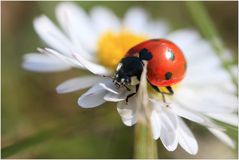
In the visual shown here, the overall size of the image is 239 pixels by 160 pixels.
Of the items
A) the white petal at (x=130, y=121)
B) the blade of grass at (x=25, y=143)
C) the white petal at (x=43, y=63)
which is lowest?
the blade of grass at (x=25, y=143)

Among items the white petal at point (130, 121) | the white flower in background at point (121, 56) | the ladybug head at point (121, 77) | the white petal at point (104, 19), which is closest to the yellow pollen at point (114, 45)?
the white flower in background at point (121, 56)

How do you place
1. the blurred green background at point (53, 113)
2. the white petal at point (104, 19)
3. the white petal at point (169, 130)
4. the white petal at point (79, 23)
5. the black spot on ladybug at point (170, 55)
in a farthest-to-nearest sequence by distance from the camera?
1. the white petal at point (104, 19)
2. the white petal at point (79, 23)
3. the blurred green background at point (53, 113)
4. the black spot on ladybug at point (170, 55)
5. the white petal at point (169, 130)

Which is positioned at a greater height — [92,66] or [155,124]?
[92,66]

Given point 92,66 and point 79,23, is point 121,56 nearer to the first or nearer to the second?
point 92,66

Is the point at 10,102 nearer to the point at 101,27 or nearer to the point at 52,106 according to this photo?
the point at 52,106

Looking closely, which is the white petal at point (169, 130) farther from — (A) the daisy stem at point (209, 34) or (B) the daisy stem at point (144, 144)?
(A) the daisy stem at point (209, 34)

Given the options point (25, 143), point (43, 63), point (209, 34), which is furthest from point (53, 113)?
point (209, 34)
